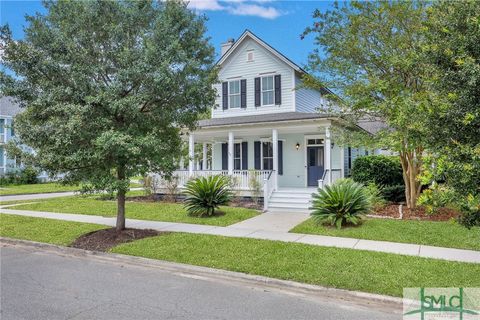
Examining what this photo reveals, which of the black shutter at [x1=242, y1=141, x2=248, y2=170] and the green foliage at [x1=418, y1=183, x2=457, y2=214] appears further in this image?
the black shutter at [x1=242, y1=141, x2=248, y2=170]

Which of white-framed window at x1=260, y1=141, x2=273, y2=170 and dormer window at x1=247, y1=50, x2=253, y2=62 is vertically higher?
dormer window at x1=247, y1=50, x2=253, y2=62

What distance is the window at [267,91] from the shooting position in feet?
56.0

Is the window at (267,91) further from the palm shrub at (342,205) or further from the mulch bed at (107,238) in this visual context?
the mulch bed at (107,238)

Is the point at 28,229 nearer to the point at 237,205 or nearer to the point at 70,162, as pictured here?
the point at 70,162

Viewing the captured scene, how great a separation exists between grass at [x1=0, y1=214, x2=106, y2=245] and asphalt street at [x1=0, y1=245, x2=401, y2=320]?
2382 mm

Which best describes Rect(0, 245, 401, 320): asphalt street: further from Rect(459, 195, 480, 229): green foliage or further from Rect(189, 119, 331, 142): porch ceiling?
Rect(189, 119, 331, 142): porch ceiling

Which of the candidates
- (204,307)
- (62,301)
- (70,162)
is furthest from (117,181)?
(204,307)

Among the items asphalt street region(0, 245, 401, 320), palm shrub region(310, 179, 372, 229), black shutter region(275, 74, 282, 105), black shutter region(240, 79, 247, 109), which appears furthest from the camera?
black shutter region(240, 79, 247, 109)

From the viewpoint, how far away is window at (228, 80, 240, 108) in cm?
1786

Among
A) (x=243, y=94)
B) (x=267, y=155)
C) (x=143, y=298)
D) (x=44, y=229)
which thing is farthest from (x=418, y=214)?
(x=44, y=229)

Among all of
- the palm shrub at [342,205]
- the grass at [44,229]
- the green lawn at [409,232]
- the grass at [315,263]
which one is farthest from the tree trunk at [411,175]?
the grass at [44,229]

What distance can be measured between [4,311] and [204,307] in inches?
102

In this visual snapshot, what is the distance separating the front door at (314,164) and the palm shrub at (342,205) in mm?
6509

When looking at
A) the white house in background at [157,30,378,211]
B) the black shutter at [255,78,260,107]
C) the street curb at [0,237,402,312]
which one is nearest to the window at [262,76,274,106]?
the white house in background at [157,30,378,211]
